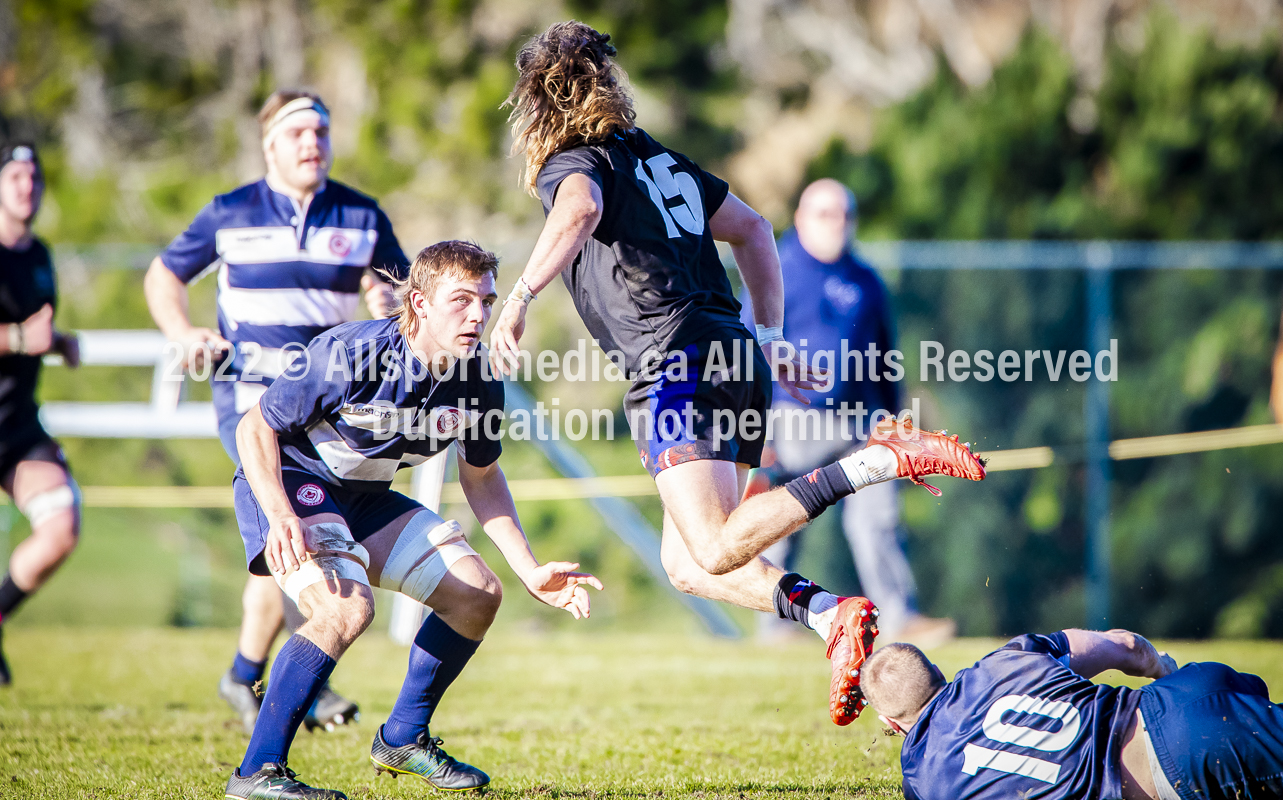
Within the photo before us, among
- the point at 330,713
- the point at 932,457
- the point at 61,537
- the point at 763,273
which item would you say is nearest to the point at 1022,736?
the point at 932,457

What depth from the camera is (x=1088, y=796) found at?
8.10ft

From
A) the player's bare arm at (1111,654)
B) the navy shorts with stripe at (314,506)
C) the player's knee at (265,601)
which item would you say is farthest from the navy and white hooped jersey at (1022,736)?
the player's knee at (265,601)

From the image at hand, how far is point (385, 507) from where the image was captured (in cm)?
350

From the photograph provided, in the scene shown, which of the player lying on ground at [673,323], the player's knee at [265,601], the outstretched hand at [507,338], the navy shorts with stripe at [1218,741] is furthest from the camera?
the player's knee at [265,601]

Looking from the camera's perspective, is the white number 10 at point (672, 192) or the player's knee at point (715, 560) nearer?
the player's knee at point (715, 560)

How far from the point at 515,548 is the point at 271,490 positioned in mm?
743

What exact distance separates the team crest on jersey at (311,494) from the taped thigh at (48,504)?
234cm

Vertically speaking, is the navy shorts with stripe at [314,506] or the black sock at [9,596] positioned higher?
the navy shorts with stripe at [314,506]

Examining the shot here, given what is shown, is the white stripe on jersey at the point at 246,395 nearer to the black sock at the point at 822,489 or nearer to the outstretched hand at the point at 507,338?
the outstretched hand at the point at 507,338

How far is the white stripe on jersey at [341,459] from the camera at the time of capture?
10.9 feet

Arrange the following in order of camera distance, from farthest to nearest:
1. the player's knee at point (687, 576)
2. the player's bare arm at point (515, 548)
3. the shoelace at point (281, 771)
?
the player's knee at point (687, 576)
the player's bare arm at point (515, 548)
the shoelace at point (281, 771)

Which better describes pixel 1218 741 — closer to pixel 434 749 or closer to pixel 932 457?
pixel 932 457

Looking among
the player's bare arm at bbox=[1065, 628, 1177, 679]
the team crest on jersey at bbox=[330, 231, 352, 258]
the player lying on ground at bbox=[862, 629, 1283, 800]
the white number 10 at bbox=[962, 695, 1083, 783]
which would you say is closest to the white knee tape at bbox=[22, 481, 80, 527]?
the team crest on jersey at bbox=[330, 231, 352, 258]

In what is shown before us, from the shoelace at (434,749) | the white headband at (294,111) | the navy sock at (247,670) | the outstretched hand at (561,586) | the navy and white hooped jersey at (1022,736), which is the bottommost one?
the shoelace at (434,749)
